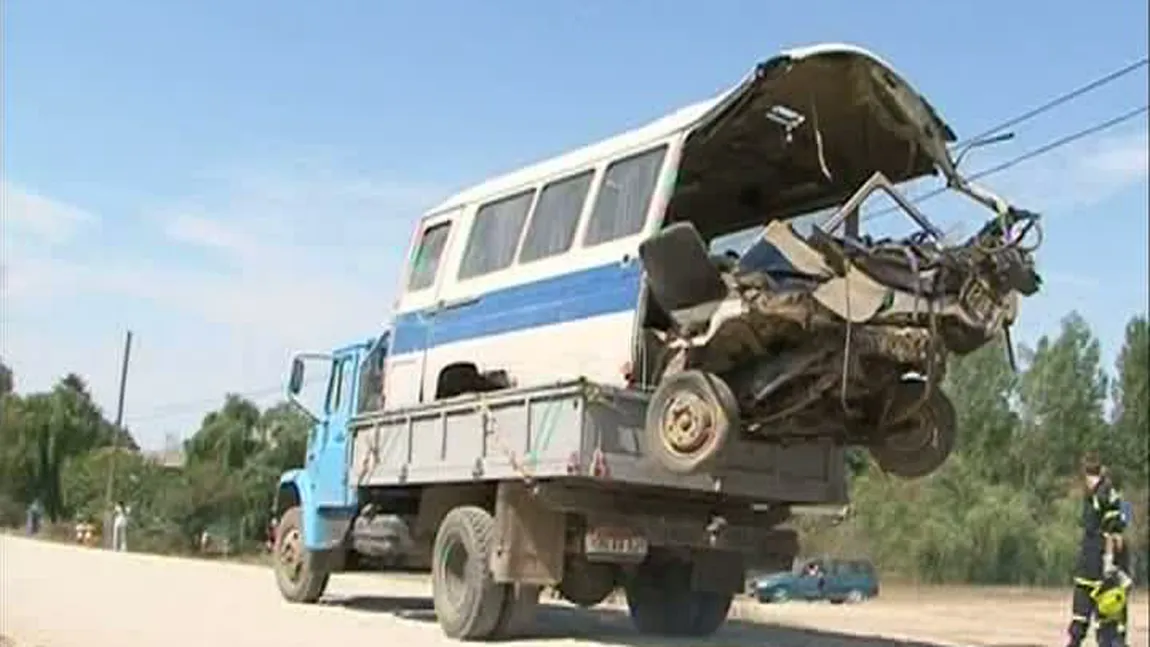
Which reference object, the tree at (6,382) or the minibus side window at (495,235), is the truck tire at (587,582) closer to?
the minibus side window at (495,235)

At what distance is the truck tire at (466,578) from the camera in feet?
39.2

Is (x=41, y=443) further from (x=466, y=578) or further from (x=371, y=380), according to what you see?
(x=466, y=578)

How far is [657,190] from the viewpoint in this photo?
11.1m

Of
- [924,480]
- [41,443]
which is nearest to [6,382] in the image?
[41,443]

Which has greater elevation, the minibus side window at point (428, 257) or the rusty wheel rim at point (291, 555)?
the minibus side window at point (428, 257)

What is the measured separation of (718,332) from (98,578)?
40.8ft

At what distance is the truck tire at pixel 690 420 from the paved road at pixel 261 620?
2127 mm

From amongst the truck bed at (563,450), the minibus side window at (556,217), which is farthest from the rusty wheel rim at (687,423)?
the minibus side window at (556,217)

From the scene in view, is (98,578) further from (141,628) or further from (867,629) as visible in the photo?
(867,629)

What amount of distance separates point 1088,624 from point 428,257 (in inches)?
265

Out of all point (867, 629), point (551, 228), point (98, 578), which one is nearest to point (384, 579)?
point (98, 578)

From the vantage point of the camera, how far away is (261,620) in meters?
13.8

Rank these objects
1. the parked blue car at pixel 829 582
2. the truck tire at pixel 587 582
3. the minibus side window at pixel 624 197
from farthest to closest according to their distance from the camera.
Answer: the parked blue car at pixel 829 582 → the truck tire at pixel 587 582 → the minibus side window at pixel 624 197

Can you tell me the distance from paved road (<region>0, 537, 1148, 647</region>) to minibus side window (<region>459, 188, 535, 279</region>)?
320cm
